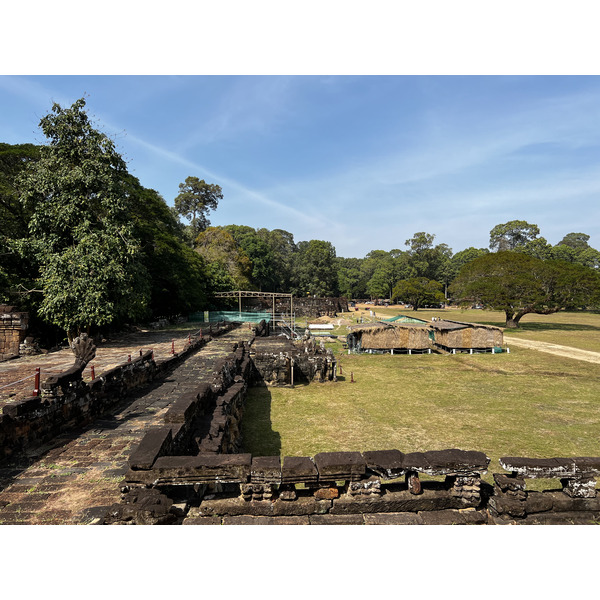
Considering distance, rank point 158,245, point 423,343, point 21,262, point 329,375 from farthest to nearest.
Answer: point 158,245 → point 423,343 → point 21,262 → point 329,375

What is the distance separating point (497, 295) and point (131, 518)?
3312 centimetres

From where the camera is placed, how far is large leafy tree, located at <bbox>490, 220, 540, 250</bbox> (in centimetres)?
7244

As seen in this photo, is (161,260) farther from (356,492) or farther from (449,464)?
(449,464)

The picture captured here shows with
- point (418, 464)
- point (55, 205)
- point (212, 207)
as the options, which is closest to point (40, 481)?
point (418, 464)

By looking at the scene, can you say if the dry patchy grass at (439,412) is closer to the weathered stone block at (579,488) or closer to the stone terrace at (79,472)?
the stone terrace at (79,472)

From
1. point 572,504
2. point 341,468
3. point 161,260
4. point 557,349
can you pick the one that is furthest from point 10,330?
point 557,349

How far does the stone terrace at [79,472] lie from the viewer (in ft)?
13.8

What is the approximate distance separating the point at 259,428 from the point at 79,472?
5.06 m

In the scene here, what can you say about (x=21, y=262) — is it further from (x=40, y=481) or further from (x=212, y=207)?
(x=212, y=207)

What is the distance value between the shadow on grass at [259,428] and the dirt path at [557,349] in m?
18.1

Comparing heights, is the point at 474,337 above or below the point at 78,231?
below

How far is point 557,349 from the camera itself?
21.3m

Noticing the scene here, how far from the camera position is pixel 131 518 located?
355cm

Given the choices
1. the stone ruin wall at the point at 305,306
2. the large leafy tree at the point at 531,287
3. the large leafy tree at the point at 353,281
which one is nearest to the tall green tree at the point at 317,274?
the large leafy tree at the point at 353,281
